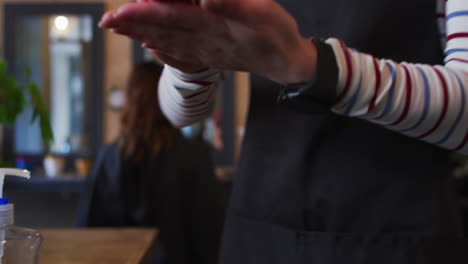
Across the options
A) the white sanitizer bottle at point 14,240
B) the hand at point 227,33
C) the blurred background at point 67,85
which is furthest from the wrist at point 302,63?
the blurred background at point 67,85

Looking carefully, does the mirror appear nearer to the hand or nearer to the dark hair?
the dark hair

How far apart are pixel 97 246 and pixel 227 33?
658mm

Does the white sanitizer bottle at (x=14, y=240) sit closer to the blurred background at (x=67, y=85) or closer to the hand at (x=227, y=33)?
the hand at (x=227, y=33)

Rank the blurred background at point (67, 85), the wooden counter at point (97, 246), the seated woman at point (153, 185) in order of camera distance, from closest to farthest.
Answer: the wooden counter at point (97, 246) → the seated woman at point (153, 185) → the blurred background at point (67, 85)

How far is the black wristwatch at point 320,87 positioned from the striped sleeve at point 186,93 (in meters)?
0.18

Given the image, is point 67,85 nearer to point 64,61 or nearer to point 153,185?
point 64,61

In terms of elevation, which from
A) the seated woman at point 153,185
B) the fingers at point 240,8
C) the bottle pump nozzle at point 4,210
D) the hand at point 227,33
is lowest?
the seated woman at point 153,185

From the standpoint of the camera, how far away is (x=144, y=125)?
1.79 metres

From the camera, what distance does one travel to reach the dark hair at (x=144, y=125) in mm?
1788

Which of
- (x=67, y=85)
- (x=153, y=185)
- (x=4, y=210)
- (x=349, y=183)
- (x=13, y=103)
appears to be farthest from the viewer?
(x=67, y=85)

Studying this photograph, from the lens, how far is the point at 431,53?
612 mm

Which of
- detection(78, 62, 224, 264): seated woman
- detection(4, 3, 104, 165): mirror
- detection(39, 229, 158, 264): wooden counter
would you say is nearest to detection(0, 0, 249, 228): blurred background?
detection(4, 3, 104, 165): mirror

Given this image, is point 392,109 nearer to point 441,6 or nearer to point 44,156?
point 441,6

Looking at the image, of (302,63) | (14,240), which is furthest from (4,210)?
(302,63)
